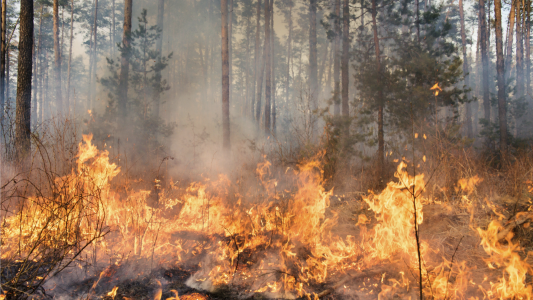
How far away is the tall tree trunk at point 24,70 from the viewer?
6.70 meters

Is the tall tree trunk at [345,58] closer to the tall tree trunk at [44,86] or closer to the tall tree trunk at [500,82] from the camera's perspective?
the tall tree trunk at [500,82]

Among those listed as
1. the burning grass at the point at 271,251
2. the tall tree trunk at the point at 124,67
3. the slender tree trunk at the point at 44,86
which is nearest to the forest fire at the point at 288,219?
the burning grass at the point at 271,251

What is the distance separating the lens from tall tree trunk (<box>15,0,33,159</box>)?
22.0 ft

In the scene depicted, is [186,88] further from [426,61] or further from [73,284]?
[73,284]

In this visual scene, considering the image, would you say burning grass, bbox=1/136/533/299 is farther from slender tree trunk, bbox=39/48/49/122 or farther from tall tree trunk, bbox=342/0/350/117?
slender tree trunk, bbox=39/48/49/122

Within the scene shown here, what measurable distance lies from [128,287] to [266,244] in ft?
5.95

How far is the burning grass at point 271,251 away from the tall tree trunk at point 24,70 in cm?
269

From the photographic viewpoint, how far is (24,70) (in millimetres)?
6895

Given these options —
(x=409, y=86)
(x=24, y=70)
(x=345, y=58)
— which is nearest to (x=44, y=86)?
(x=24, y=70)

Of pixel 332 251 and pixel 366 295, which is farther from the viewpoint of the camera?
pixel 332 251

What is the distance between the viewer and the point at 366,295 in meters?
2.82

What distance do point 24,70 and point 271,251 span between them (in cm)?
770

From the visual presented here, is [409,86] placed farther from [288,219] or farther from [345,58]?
[288,219]

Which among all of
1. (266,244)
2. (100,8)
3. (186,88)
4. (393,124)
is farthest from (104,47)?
(266,244)
